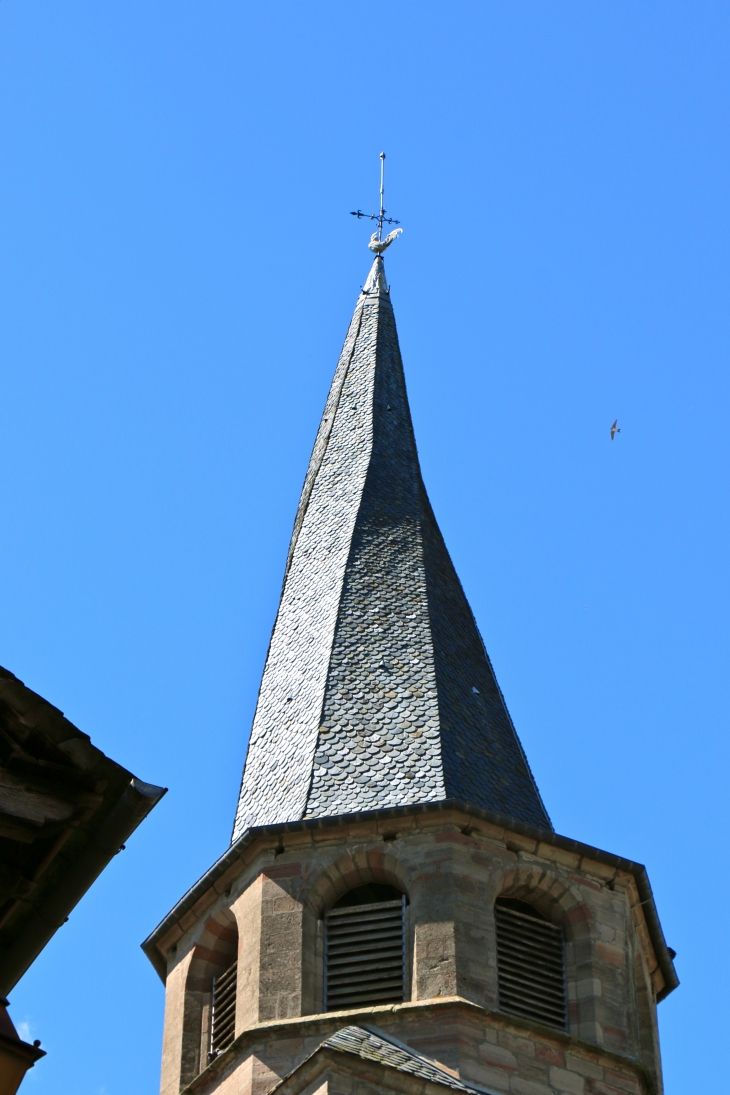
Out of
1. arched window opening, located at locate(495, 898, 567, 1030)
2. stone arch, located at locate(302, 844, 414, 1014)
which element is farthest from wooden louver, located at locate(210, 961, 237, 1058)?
arched window opening, located at locate(495, 898, 567, 1030)

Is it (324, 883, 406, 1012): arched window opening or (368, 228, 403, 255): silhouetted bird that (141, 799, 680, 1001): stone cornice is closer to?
(324, 883, 406, 1012): arched window opening

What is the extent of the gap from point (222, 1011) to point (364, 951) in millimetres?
1509

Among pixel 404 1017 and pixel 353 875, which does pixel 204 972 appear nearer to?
pixel 353 875

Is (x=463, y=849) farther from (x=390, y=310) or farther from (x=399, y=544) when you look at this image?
(x=390, y=310)

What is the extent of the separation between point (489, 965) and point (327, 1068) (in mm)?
2302

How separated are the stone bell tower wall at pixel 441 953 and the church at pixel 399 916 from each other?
0.02 metres

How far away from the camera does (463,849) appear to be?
21266 millimetres

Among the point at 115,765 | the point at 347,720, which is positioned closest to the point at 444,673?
the point at 347,720

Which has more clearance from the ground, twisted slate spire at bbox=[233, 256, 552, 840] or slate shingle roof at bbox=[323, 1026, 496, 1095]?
twisted slate spire at bbox=[233, 256, 552, 840]

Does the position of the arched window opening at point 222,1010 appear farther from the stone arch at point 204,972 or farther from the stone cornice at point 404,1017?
the stone cornice at point 404,1017

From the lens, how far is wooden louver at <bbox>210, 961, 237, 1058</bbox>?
21031mm

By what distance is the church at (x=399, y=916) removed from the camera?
1983 centimetres

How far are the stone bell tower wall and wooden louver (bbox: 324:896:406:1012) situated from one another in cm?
13

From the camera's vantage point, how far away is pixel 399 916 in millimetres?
21000
